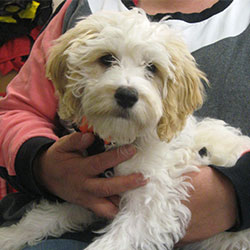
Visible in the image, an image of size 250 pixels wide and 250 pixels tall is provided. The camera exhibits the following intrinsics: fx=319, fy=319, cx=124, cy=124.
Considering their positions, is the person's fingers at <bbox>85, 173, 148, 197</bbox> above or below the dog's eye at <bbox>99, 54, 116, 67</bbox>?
below

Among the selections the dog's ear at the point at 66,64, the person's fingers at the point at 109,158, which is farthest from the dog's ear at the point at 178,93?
the dog's ear at the point at 66,64

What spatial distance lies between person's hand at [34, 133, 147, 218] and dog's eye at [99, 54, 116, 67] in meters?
0.26

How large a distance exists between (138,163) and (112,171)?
0.11 metres

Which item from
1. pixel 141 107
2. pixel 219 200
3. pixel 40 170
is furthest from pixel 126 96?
pixel 40 170

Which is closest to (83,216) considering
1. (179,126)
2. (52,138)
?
(52,138)

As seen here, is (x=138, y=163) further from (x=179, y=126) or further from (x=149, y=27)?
(x=149, y=27)

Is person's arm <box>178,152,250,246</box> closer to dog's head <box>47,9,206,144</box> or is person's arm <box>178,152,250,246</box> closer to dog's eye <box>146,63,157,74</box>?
dog's head <box>47,9,206,144</box>

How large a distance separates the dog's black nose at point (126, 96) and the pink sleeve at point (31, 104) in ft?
1.82

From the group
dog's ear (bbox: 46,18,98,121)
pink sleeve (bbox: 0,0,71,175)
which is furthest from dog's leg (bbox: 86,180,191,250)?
pink sleeve (bbox: 0,0,71,175)

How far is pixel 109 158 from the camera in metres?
1.10

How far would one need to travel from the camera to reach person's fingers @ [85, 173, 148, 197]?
111 cm

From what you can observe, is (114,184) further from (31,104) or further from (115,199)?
(31,104)

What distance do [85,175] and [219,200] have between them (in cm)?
48

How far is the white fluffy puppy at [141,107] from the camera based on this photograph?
975mm
